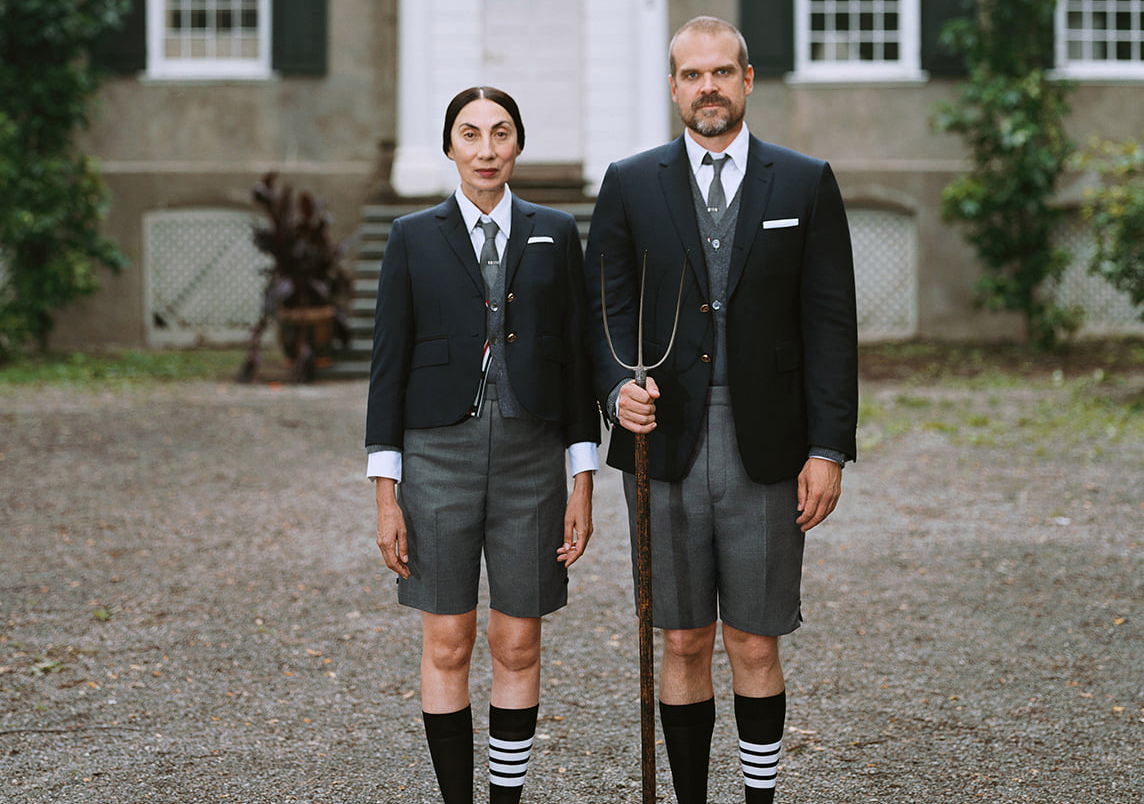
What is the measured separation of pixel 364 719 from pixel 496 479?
4.75 feet

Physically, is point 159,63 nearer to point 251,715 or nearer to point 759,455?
point 251,715

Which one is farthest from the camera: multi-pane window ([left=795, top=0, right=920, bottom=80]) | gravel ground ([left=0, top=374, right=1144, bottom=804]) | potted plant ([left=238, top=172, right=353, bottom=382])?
multi-pane window ([left=795, top=0, right=920, bottom=80])

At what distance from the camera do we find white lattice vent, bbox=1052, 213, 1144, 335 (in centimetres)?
1549

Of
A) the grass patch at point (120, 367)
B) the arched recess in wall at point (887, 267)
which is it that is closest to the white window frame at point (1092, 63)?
the arched recess in wall at point (887, 267)

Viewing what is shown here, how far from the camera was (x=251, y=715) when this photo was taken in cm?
450

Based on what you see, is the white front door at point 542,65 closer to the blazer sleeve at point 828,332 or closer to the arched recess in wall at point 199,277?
the arched recess in wall at point 199,277

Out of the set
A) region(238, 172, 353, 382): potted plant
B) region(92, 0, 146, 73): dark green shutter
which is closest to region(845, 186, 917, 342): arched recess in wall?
region(238, 172, 353, 382): potted plant

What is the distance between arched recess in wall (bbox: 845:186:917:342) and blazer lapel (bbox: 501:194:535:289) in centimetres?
1256

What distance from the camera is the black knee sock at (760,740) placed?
3.40 m

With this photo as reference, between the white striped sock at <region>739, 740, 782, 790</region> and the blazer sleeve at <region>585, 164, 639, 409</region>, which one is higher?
the blazer sleeve at <region>585, 164, 639, 409</region>

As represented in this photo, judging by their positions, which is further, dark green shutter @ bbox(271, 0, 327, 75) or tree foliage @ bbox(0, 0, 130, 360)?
dark green shutter @ bbox(271, 0, 327, 75)

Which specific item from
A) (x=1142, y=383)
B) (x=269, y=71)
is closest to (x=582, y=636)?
(x=1142, y=383)

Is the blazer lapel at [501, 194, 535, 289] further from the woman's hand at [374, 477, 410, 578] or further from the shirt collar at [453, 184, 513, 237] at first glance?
the woman's hand at [374, 477, 410, 578]

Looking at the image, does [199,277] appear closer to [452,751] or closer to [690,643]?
Answer: [452,751]
